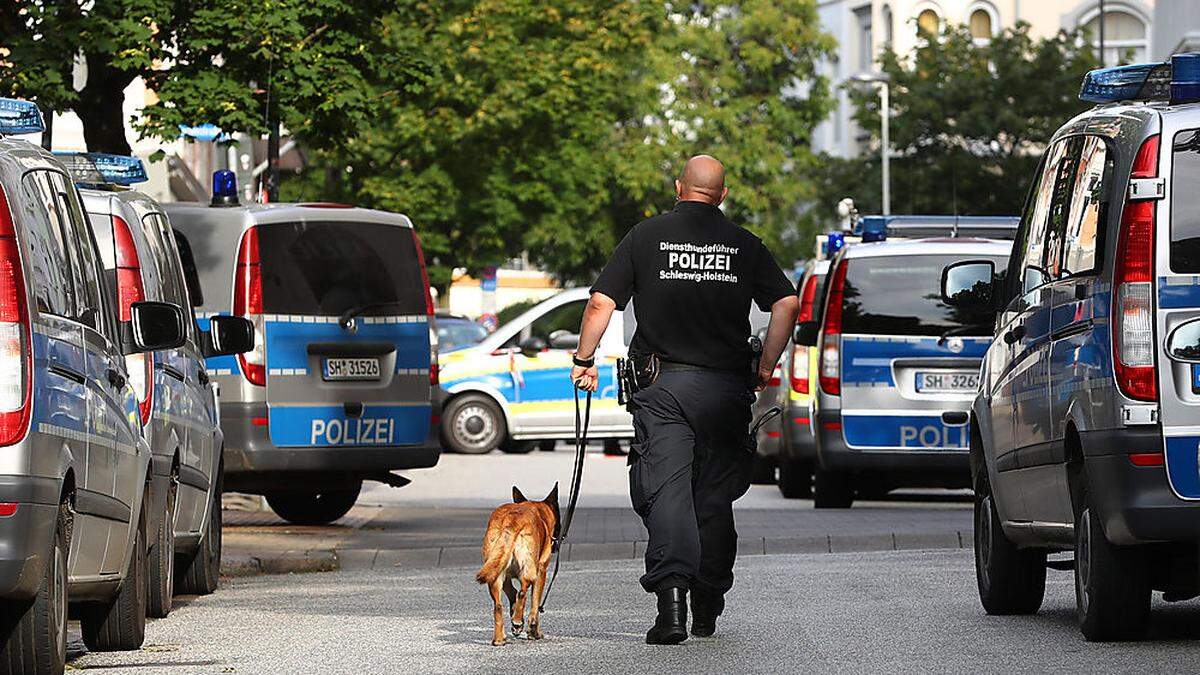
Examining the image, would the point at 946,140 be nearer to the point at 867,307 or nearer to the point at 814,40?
the point at 814,40

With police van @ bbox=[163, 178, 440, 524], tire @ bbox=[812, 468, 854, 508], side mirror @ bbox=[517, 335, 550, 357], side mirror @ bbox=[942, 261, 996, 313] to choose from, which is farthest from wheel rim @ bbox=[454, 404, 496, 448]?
side mirror @ bbox=[942, 261, 996, 313]

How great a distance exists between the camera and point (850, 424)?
18281 millimetres

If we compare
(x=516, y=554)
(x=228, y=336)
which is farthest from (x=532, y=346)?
(x=516, y=554)

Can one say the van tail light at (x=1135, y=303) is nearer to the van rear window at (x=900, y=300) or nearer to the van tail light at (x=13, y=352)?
the van tail light at (x=13, y=352)

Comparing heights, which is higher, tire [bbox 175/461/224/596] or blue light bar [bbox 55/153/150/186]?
blue light bar [bbox 55/153/150/186]

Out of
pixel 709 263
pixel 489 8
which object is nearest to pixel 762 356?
pixel 709 263

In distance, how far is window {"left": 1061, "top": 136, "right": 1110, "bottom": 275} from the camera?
9125 millimetres

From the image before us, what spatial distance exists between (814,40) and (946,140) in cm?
1834

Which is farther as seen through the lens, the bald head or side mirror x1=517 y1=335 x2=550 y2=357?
side mirror x1=517 y1=335 x2=550 y2=357

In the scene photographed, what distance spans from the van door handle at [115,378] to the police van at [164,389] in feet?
2.34

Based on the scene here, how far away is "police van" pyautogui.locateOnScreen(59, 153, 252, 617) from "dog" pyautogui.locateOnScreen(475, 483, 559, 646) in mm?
1611

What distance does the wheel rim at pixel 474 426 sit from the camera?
1178 inches

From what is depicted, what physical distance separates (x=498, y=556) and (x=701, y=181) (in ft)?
5.64

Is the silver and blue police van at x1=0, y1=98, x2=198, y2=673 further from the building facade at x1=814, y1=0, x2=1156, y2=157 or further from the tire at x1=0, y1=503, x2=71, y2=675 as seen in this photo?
the building facade at x1=814, y1=0, x2=1156, y2=157
